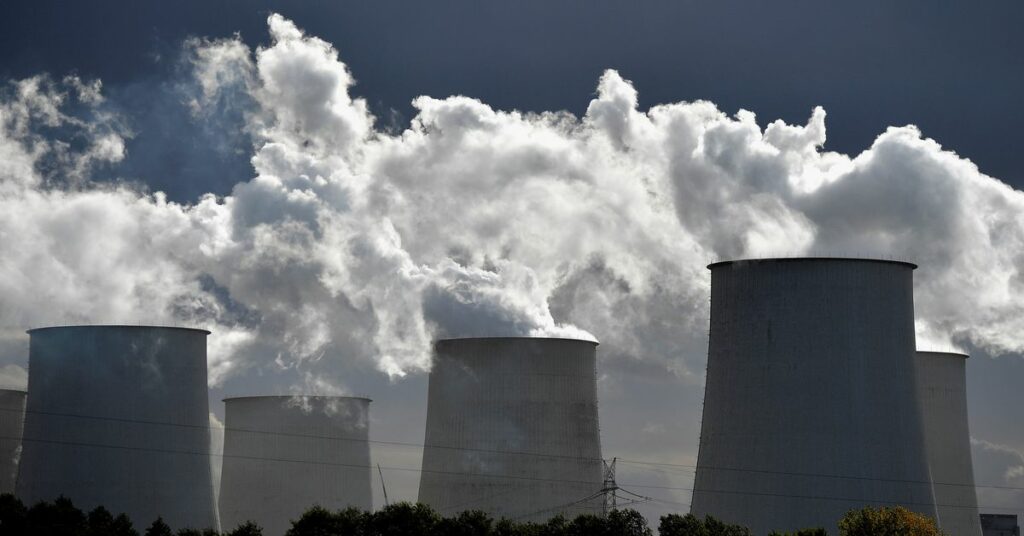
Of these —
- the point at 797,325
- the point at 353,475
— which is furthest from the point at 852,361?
the point at 353,475

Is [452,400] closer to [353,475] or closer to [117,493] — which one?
[353,475]

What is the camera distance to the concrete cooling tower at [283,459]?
3684cm

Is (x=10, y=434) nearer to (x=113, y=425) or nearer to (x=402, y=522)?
(x=113, y=425)

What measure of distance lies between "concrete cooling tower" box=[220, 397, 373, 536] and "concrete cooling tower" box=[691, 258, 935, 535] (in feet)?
41.9

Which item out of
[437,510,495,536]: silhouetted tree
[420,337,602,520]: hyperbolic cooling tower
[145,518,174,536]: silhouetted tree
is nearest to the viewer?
[437,510,495,536]: silhouetted tree

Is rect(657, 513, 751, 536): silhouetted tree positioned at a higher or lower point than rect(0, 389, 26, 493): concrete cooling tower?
lower

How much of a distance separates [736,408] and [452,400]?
8.44 metres

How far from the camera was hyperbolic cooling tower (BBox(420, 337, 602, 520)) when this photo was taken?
33125 mm

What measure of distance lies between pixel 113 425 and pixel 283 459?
7145mm

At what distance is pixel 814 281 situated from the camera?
90.4ft

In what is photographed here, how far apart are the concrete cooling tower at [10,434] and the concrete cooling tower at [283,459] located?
5.65 m

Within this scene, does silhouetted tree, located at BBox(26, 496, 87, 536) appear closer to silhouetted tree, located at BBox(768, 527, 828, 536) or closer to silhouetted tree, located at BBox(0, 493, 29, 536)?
silhouetted tree, located at BBox(0, 493, 29, 536)

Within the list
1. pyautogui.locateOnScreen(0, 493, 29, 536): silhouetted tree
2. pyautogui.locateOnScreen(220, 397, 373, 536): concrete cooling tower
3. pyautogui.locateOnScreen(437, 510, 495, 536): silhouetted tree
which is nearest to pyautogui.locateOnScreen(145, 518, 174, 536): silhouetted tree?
pyautogui.locateOnScreen(0, 493, 29, 536): silhouetted tree

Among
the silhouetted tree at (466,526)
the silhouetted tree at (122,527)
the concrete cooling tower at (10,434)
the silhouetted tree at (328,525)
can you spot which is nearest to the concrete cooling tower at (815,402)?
the silhouetted tree at (466,526)
